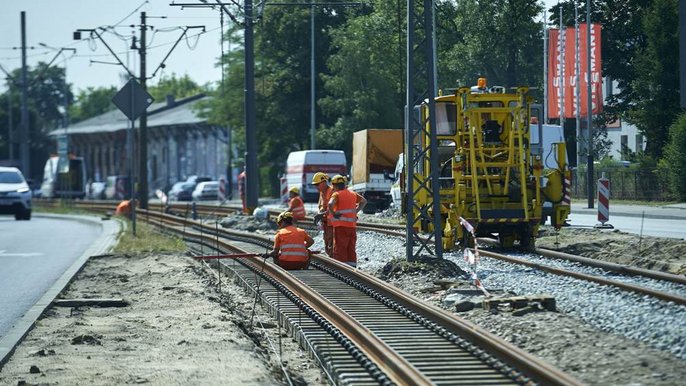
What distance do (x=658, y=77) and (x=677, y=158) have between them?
638 centimetres

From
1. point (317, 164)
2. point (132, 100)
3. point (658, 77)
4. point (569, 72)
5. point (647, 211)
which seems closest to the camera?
point (132, 100)

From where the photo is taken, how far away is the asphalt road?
19234 mm

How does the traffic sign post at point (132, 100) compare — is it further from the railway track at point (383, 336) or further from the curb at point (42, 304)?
the railway track at point (383, 336)

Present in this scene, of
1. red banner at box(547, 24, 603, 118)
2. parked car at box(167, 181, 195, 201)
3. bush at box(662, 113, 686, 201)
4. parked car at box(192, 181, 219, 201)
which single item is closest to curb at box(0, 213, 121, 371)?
bush at box(662, 113, 686, 201)

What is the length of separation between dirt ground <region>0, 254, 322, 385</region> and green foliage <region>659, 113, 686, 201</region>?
29.0 meters

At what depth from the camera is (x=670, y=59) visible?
5275 cm

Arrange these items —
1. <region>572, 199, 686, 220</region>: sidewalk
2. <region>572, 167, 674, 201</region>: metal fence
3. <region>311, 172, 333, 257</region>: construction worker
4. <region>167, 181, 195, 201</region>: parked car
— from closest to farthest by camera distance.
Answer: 1. <region>311, 172, 333, 257</region>: construction worker
2. <region>572, 199, 686, 220</region>: sidewalk
3. <region>572, 167, 674, 201</region>: metal fence
4. <region>167, 181, 195, 201</region>: parked car

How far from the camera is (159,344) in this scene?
44.0 ft

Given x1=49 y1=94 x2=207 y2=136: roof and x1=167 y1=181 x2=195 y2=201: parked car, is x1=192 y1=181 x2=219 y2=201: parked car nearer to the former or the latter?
x1=167 y1=181 x2=195 y2=201: parked car

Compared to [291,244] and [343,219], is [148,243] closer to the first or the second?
[343,219]

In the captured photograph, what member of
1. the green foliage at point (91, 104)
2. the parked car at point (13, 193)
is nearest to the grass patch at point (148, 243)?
the parked car at point (13, 193)

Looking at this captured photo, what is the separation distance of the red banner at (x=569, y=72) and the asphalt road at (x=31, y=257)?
1946 cm

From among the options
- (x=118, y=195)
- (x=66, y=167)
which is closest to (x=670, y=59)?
(x=66, y=167)

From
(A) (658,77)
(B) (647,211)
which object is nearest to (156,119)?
(A) (658,77)
